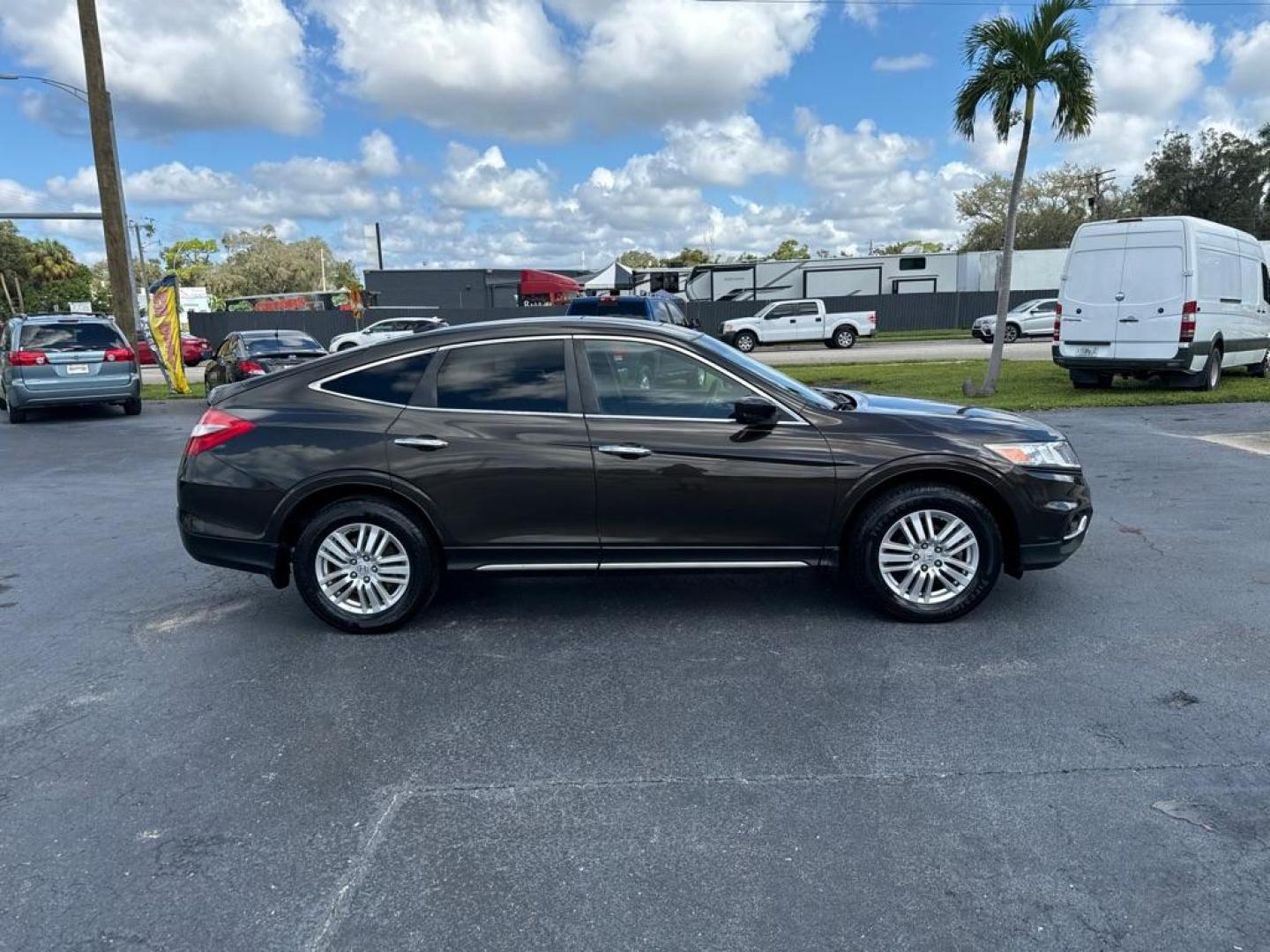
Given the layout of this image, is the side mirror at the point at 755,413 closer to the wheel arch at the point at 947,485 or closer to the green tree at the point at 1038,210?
the wheel arch at the point at 947,485

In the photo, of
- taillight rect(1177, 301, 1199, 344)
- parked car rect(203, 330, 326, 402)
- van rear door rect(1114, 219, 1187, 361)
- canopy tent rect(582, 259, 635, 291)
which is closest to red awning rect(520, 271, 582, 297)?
canopy tent rect(582, 259, 635, 291)

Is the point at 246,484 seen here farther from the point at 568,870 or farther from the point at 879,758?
the point at 879,758

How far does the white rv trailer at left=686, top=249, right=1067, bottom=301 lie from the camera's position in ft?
123

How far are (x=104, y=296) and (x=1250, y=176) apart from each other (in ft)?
313

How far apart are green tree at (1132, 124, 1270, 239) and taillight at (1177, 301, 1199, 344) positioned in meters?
35.9

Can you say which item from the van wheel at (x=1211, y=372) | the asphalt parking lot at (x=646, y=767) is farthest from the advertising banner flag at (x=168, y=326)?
the van wheel at (x=1211, y=372)

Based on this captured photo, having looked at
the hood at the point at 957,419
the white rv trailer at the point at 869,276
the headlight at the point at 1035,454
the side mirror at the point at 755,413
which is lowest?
the headlight at the point at 1035,454

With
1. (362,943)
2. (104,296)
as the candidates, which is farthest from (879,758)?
→ (104,296)

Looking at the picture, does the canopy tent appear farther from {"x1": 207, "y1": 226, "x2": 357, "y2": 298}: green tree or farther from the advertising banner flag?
{"x1": 207, "y1": 226, "x2": 357, "y2": 298}: green tree

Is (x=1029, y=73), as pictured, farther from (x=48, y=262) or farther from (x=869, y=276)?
(x=48, y=262)

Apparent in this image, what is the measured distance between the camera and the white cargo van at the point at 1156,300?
12961mm

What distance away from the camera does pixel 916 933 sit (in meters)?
2.49

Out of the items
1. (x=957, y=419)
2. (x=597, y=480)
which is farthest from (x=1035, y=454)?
(x=597, y=480)

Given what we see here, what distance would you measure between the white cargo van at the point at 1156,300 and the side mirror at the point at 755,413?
1106 cm
